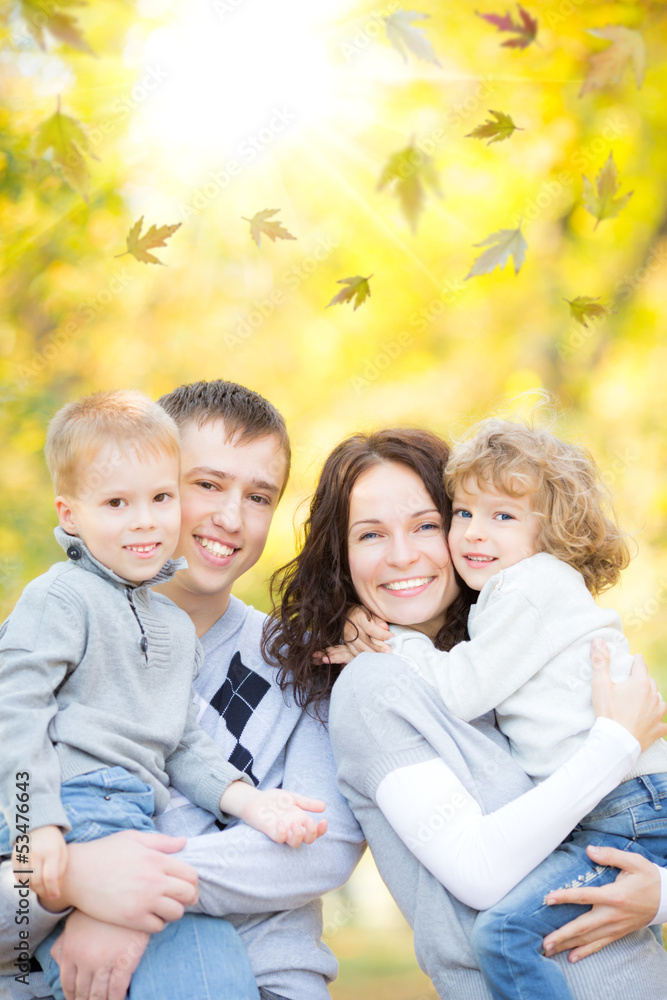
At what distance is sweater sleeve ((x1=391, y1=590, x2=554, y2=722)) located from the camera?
179 cm

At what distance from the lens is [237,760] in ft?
6.34

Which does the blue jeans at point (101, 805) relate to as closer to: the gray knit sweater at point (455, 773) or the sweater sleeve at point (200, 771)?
the sweater sleeve at point (200, 771)

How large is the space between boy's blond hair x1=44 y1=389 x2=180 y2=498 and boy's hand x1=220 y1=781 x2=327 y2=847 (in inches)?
28.6

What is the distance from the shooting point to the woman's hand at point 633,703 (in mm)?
1693

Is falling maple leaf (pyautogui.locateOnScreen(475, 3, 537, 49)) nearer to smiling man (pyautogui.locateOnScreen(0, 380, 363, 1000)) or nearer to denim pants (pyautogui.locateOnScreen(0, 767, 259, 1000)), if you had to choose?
smiling man (pyautogui.locateOnScreen(0, 380, 363, 1000))

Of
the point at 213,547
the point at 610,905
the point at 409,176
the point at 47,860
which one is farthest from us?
the point at 213,547

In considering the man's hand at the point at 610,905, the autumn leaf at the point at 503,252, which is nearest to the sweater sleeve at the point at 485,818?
the man's hand at the point at 610,905

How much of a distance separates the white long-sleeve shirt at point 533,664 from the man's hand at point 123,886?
0.67m

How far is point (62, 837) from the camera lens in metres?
1.45

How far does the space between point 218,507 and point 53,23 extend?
1120 mm

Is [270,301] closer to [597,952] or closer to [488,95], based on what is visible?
[488,95]

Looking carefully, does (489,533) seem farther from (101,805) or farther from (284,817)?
(101,805)

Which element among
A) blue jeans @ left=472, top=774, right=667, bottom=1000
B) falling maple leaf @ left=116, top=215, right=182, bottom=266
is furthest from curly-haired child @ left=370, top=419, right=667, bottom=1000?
falling maple leaf @ left=116, top=215, right=182, bottom=266

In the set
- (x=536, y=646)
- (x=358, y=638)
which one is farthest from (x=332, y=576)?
(x=536, y=646)
